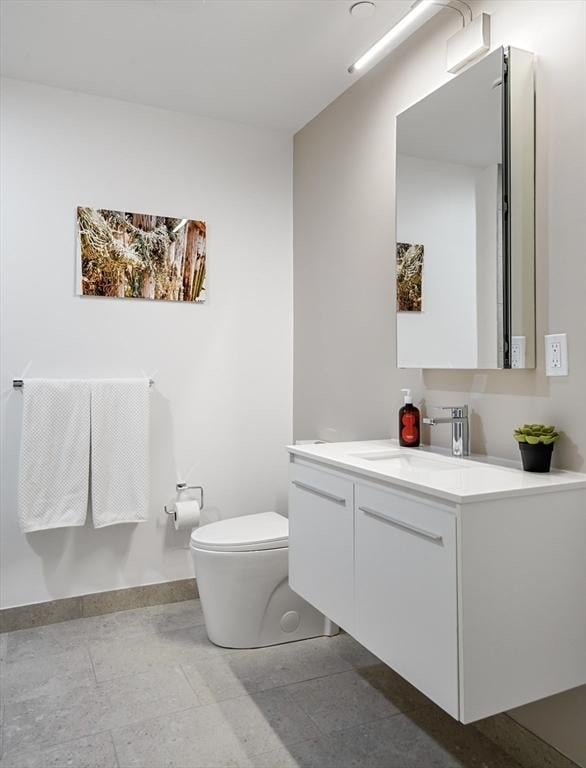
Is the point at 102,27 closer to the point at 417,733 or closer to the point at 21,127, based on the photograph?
the point at 21,127

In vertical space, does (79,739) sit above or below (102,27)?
below

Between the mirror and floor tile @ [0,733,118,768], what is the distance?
1.58 meters

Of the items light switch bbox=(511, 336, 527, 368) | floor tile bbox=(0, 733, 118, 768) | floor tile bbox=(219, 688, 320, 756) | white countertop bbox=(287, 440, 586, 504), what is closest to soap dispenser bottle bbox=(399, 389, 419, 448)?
white countertop bbox=(287, 440, 586, 504)

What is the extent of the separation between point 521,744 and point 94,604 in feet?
6.23

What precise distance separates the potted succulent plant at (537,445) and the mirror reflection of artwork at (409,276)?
2.27 feet

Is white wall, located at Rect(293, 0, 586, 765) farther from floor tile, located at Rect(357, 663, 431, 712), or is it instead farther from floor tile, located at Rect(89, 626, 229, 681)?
floor tile, located at Rect(89, 626, 229, 681)

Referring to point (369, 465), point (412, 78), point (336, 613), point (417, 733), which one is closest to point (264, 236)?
point (412, 78)

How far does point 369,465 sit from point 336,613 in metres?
0.49

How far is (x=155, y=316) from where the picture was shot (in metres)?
2.91

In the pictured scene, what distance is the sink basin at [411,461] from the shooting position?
1779 millimetres

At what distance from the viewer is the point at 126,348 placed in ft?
9.32

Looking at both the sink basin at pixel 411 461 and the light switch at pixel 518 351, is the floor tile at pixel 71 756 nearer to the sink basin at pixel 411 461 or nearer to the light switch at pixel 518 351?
the sink basin at pixel 411 461

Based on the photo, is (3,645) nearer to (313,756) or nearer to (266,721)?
(266,721)

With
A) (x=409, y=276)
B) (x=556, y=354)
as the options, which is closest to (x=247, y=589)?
(x=409, y=276)
